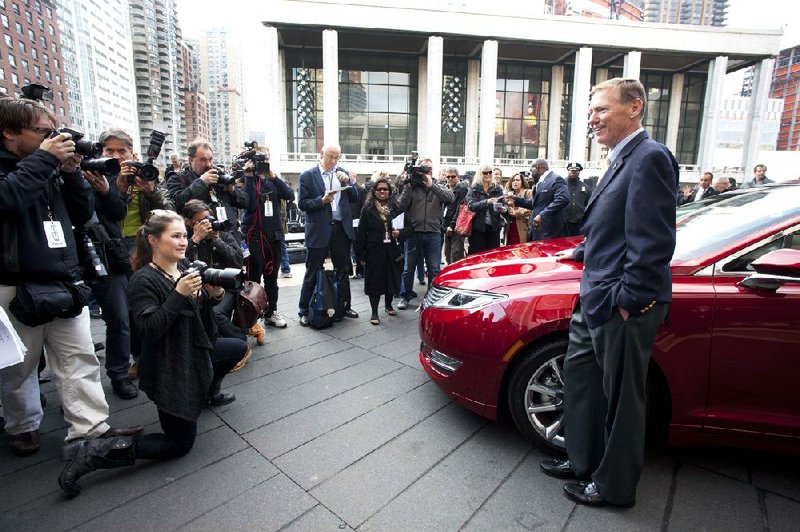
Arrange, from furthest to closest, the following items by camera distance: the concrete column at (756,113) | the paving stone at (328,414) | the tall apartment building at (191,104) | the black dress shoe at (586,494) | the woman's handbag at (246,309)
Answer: the tall apartment building at (191,104) < the concrete column at (756,113) < the woman's handbag at (246,309) < the paving stone at (328,414) < the black dress shoe at (586,494)

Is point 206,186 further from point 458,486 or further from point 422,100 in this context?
point 422,100

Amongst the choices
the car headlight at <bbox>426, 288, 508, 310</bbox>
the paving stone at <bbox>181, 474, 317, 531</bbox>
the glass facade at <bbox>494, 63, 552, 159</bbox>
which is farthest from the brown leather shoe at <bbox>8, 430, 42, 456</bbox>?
the glass facade at <bbox>494, 63, 552, 159</bbox>

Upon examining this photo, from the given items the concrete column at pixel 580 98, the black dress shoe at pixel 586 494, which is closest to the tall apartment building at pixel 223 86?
the concrete column at pixel 580 98

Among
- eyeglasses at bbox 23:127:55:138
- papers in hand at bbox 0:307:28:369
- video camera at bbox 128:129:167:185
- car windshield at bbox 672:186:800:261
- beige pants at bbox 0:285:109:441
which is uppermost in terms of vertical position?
eyeglasses at bbox 23:127:55:138

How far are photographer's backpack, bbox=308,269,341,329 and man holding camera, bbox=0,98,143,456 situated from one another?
2332 millimetres

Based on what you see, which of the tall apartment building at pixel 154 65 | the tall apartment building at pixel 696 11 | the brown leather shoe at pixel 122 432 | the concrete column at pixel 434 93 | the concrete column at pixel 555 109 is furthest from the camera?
the tall apartment building at pixel 696 11

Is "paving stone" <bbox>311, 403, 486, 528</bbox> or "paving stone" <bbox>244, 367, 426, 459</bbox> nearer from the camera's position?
"paving stone" <bbox>311, 403, 486, 528</bbox>

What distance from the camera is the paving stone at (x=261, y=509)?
6.33 ft

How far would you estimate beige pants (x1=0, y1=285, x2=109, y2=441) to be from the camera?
2.41m

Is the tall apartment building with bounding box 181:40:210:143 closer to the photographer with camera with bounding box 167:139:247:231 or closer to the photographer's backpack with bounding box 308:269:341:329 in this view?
the photographer with camera with bounding box 167:139:247:231

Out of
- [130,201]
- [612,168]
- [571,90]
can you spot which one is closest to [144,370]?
[130,201]

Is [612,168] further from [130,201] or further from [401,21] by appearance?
[401,21]

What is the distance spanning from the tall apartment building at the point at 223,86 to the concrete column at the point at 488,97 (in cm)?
11148

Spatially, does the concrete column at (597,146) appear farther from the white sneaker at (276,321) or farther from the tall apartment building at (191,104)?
the tall apartment building at (191,104)
